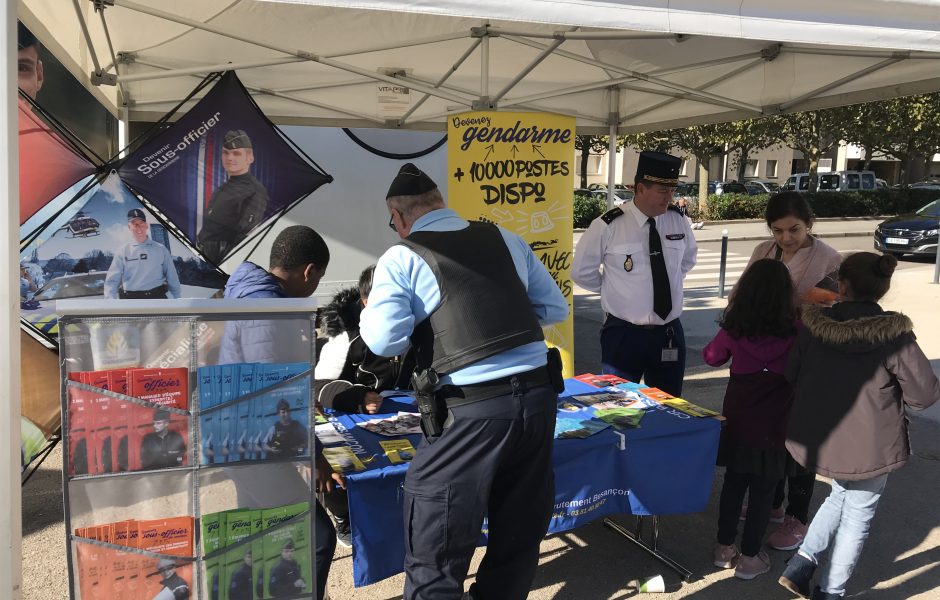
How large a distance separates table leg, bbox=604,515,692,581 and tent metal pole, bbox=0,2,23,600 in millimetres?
2544

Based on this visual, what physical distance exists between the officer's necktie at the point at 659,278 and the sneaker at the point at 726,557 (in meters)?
1.22

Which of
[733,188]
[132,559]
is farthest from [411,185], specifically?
[733,188]

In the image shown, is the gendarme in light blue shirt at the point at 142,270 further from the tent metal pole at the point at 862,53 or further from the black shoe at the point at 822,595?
the tent metal pole at the point at 862,53

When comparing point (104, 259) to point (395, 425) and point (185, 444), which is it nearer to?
point (395, 425)

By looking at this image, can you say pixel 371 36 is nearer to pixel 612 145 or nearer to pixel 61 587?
pixel 612 145

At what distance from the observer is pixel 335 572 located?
3420 mm

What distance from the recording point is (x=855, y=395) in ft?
9.38

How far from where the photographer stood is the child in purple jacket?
3.19m

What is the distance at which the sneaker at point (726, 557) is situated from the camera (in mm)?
3439

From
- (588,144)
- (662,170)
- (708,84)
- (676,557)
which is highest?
(588,144)

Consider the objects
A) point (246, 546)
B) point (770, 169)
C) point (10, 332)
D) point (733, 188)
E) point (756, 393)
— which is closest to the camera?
point (10, 332)

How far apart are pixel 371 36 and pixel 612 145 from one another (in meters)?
2.89

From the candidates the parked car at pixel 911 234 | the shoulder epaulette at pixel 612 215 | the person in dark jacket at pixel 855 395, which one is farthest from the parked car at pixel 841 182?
the person in dark jacket at pixel 855 395

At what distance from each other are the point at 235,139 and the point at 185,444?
8.81 ft
